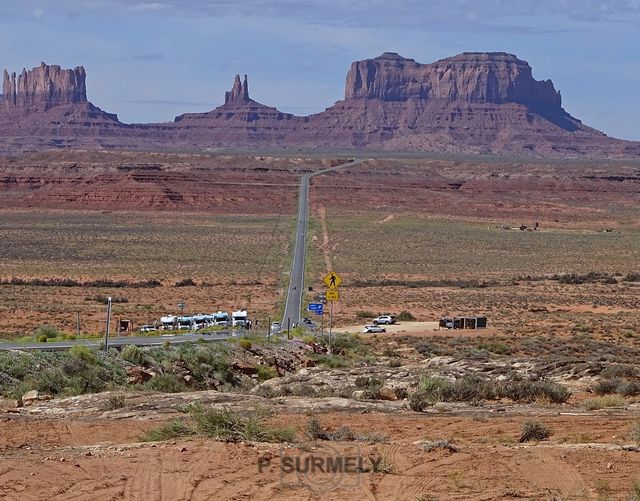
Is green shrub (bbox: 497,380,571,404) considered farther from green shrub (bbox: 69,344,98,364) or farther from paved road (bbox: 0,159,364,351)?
paved road (bbox: 0,159,364,351)

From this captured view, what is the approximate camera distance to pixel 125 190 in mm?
148250

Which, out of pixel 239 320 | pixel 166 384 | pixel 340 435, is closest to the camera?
pixel 340 435

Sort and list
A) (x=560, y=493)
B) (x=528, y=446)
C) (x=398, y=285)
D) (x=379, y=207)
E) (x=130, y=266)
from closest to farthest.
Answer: (x=560, y=493), (x=528, y=446), (x=398, y=285), (x=130, y=266), (x=379, y=207)

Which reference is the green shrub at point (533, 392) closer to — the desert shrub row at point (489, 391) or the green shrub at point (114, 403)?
the desert shrub row at point (489, 391)

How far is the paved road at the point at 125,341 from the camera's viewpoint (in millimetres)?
28281

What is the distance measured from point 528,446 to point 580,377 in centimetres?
1111

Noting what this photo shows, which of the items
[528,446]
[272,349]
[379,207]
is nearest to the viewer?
[528,446]

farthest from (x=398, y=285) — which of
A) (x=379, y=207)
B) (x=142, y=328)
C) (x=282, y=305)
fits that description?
(x=379, y=207)

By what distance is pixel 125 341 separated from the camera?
105 ft

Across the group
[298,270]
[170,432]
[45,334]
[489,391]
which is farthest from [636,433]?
[298,270]

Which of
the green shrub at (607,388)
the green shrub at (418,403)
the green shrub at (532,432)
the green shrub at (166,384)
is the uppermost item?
the green shrub at (532,432)

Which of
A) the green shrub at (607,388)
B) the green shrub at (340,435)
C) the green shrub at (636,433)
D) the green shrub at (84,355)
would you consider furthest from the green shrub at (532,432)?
the green shrub at (84,355)

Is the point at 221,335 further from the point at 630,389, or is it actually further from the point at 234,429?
the point at 234,429

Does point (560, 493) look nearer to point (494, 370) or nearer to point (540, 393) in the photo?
point (540, 393)
